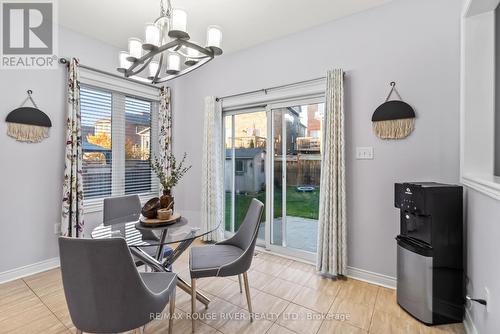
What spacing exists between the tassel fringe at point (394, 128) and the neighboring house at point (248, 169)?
1462 millimetres

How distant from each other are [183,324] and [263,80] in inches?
109

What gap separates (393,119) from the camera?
227cm

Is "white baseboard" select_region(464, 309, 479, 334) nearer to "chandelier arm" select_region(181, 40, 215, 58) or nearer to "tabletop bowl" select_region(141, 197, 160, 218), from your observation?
"tabletop bowl" select_region(141, 197, 160, 218)

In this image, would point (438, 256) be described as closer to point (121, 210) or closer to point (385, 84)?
point (385, 84)

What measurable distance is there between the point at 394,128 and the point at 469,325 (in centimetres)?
160

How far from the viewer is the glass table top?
5.69ft

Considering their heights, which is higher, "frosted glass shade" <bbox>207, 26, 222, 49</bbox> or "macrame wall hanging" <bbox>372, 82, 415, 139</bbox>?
"frosted glass shade" <bbox>207, 26, 222, 49</bbox>

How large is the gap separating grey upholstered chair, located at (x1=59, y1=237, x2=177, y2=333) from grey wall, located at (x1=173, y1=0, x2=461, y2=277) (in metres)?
1.23

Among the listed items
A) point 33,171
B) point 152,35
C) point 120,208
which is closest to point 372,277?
point 120,208

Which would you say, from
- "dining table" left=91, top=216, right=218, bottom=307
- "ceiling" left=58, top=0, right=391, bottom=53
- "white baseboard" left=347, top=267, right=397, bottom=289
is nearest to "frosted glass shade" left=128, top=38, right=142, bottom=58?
"ceiling" left=58, top=0, right=391, bottom=53

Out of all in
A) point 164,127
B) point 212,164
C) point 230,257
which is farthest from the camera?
point 164,127

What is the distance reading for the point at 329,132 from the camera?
8.39 feet

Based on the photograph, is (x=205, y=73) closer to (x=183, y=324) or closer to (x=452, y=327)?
(x=183, y=324)

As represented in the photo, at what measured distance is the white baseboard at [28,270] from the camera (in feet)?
7.98
